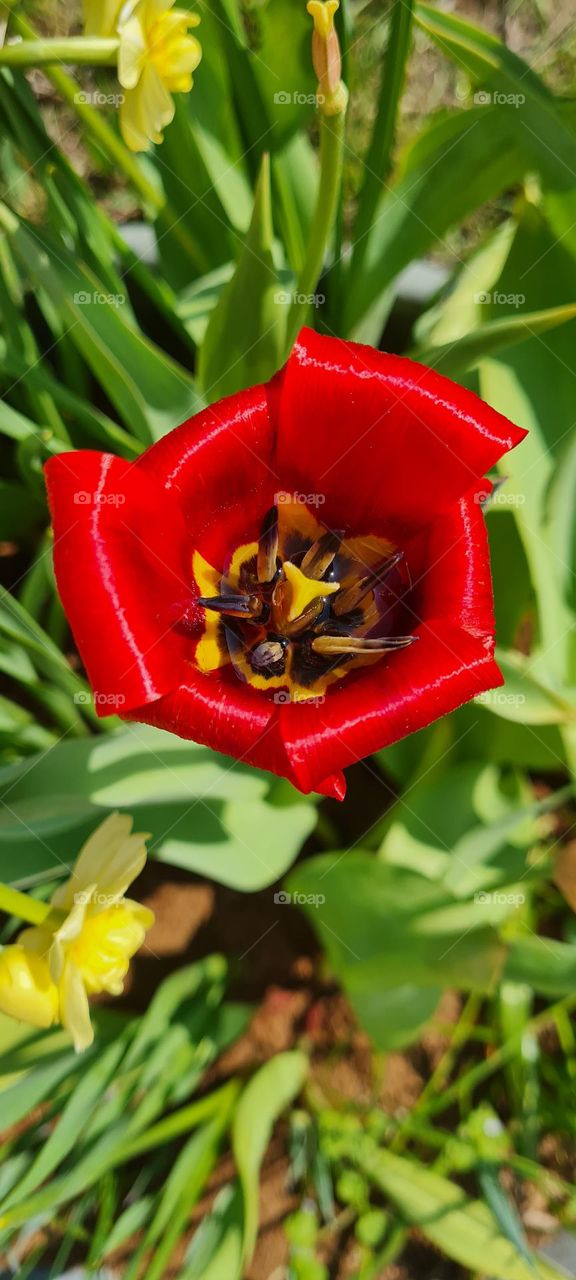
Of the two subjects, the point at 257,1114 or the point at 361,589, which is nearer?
the point at 361,589

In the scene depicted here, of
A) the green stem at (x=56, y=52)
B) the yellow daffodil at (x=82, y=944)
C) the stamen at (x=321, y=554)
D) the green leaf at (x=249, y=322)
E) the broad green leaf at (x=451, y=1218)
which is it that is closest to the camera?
the green stem at (x=56, y=52)

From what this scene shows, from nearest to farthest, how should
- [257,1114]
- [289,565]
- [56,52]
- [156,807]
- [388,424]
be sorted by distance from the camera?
[56,52] → [388,424] → [289,565] → [156,807] → [257,1114]

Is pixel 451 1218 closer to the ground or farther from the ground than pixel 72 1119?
closer to the ground

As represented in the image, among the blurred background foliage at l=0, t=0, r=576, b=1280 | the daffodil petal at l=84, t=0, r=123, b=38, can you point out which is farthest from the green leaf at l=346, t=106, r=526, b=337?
the daffodil petal at l=84, t=0, r=123, b=38

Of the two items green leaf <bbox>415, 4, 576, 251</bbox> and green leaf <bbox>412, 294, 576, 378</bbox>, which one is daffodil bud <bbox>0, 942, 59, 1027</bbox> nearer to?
green leaf <bbox>412, 294, 576, 378</bbox>

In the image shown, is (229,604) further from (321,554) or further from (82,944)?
(82,944)

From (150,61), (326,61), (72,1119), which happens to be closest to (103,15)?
(150,61)

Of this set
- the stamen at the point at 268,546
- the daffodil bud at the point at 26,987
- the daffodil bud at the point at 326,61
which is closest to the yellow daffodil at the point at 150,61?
the daffodil bud at the point at 326,61

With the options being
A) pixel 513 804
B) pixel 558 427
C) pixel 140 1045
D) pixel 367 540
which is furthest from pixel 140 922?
pixel 558 427

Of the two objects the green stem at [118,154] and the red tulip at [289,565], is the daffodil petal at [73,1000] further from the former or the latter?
the green stem at [118,154]
